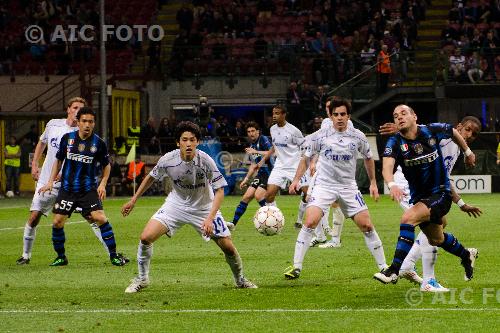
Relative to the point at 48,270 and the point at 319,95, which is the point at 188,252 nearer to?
the point at 48,270

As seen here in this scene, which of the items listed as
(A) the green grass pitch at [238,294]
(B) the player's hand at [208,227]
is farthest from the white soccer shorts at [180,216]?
(A) the green grass pitch at [238,294]

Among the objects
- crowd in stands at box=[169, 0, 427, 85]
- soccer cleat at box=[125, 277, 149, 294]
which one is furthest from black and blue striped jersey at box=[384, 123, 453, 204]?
crowd in stands at box=[169, 0, 427, 85]

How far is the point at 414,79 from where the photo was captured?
3978 centimetres

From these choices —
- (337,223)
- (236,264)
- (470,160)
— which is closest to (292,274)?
(236,264)

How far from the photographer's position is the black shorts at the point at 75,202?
15.8 m

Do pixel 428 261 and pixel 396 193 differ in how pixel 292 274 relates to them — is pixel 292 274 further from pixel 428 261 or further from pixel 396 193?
pixel 396 193

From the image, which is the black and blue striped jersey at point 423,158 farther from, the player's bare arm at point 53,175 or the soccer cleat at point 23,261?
the soccer cleat at point 23,261

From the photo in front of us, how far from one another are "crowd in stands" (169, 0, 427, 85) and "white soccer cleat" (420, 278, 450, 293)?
91.9 ft

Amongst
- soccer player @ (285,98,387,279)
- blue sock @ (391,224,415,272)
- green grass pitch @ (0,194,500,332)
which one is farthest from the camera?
soccer player @ (285,98,387,279)

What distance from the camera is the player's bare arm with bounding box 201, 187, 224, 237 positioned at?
12.2 m

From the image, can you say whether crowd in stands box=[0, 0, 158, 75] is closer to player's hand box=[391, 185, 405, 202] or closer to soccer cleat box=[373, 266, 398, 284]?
soccer cleat box=[373, 266, 398, 284]

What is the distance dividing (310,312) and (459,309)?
4.77 ft

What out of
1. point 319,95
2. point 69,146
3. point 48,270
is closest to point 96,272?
point 48,270

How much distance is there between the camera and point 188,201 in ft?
41.9
